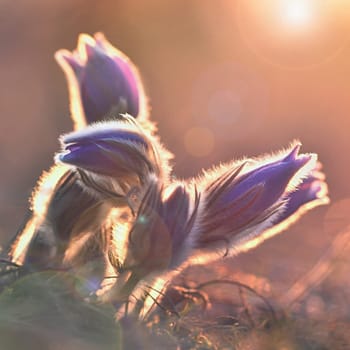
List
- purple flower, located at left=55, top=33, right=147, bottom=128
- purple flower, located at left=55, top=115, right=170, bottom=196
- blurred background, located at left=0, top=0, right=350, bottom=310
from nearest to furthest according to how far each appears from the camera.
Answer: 1. purple flower, located at left=55, top=115, right=170, bottom=196
2. purple flower, located at left=55, top=33, right=147, bottom=128
3. blurred background, located at left=0, top=0, right=350, bottom=310

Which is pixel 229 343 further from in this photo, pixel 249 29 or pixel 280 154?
pixel 249 29

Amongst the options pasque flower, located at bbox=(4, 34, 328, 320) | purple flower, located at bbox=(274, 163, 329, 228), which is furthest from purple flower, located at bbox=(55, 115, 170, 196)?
purple flower, located at bbox=(274, 163, 329, 228)

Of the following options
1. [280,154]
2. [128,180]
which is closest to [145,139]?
[128,180]

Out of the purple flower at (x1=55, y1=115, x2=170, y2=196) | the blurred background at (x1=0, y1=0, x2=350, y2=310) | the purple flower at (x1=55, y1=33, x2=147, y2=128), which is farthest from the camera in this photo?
the blurred background at (x1=0, y1=0, x2=350, y2=310)

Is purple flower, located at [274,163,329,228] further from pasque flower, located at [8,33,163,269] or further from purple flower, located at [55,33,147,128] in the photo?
purple flower, located at [55,33,147,128]

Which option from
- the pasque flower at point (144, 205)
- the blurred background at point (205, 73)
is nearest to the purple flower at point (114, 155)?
the pasque flower at point (144, 205)

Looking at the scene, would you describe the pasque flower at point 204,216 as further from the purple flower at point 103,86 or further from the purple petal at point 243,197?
the purple flower at point 103,86
